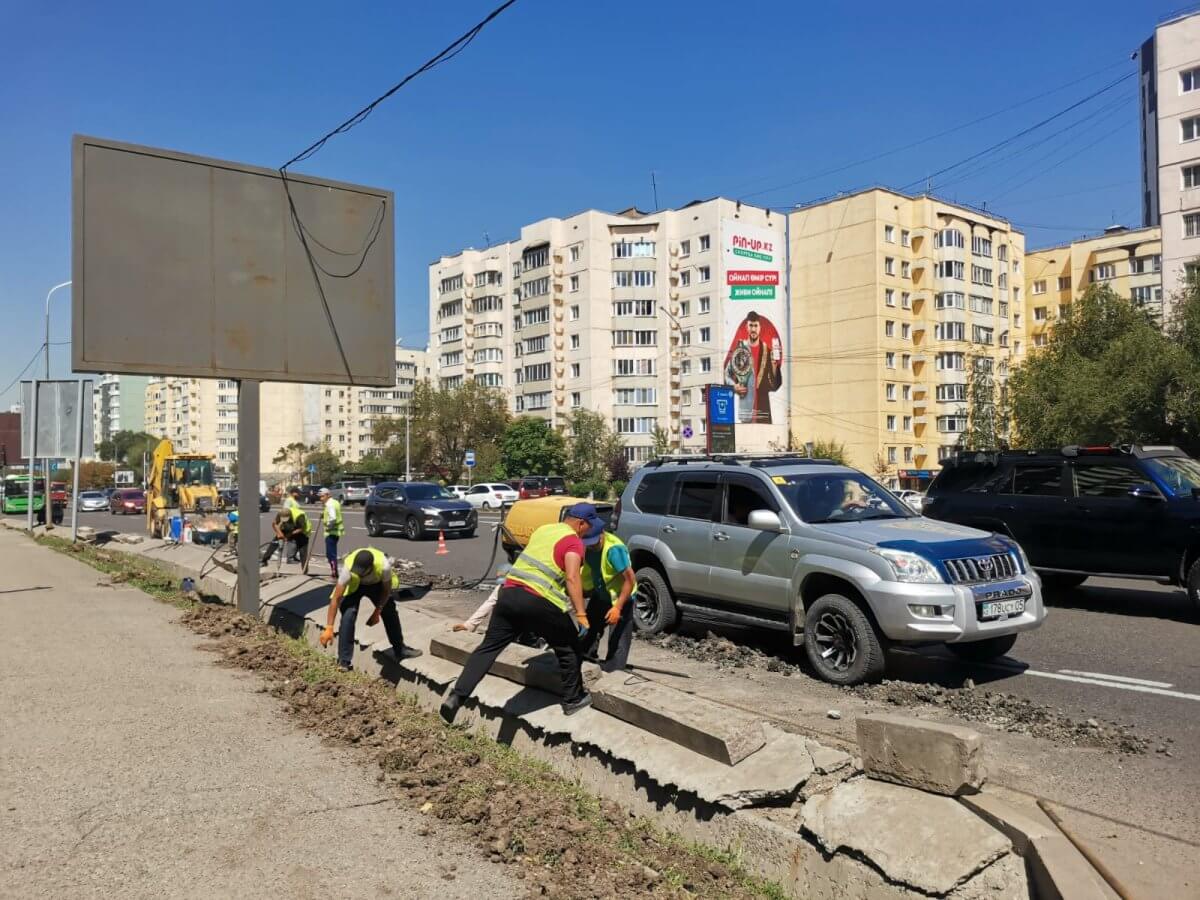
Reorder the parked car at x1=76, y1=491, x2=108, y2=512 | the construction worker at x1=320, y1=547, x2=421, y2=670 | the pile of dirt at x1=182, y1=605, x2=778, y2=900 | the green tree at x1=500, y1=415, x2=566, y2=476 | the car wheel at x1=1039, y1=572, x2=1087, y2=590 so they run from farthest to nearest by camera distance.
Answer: the green tree at x1=500, y1=415, x2=566, y2=476 → the parked car at x1=76, y1=491, x2=108, y2=512 → the car wheel at x1=1039, y1=572, x2=1087, y2=590 → the construction worker at x1=320, y1=547, x2=421, y2=670 → the pile of dirt at x1=182, y1=605, x2=778, y2=900

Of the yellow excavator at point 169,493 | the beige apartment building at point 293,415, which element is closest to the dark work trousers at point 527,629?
the yellow excavator at point 169,493

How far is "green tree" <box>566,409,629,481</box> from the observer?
71.3 metres

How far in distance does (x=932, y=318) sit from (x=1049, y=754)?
75.4 m

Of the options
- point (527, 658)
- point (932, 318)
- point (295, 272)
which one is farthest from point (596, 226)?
point (527, 658)

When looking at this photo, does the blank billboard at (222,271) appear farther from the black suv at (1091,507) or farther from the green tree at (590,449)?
the green tree at (590,449)

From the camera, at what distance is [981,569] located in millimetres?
7801

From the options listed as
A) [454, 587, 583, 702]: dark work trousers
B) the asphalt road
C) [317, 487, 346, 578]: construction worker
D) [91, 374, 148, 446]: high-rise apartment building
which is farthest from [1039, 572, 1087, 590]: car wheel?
[91, 374, 148, 446]: high-rise apartment building

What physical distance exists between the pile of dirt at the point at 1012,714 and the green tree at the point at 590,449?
6179 centimetres

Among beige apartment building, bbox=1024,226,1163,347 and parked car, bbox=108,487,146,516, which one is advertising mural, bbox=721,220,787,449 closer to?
beige apartment building, bbox=1024,226,1163,347

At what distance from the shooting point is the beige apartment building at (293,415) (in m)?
134

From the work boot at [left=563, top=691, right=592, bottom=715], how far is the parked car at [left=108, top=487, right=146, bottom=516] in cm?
5769

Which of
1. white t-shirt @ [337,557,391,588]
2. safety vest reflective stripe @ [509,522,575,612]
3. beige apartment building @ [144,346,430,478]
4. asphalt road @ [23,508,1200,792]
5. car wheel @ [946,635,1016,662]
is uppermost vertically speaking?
beige apartment building @ [144,346,430,478]

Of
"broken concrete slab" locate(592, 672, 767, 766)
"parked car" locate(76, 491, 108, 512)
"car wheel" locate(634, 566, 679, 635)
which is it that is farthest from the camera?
"parked car" locate(76, 491, 108, 512)

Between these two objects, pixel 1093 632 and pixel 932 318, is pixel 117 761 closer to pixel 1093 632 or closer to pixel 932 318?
pixel 1093 632
